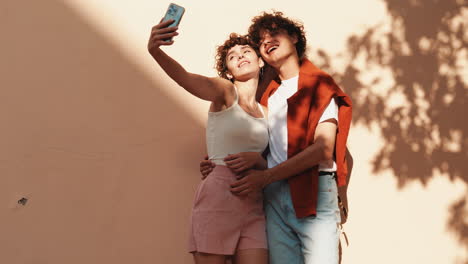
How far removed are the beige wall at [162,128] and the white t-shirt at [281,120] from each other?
66 cm

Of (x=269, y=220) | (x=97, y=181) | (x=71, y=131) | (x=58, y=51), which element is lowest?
(x=269, y=220)

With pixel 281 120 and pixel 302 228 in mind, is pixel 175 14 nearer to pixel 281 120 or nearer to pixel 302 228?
pixel 281 120

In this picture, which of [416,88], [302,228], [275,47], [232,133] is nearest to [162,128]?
[232,133]

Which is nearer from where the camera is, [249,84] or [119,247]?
[249,84]

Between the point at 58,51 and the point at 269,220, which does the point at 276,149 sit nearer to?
the point at 269,220

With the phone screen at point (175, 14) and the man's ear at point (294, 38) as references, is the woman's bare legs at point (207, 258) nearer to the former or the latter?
the phone screen at point (175, 14)

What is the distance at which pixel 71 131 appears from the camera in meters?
3.62

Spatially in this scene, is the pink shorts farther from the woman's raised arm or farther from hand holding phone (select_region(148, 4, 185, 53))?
hand holding phone (select_region(148, 4, 185, 53))

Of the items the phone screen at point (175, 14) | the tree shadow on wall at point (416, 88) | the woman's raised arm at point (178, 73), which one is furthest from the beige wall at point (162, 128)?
the phone screen at point (175, 14)

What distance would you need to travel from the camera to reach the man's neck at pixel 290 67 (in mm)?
3367

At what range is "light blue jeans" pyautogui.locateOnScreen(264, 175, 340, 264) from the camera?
2.88 m

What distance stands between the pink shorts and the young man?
0.26 ft

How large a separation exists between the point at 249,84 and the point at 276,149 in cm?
52

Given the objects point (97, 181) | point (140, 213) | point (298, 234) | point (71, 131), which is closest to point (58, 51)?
point (71, 131)
